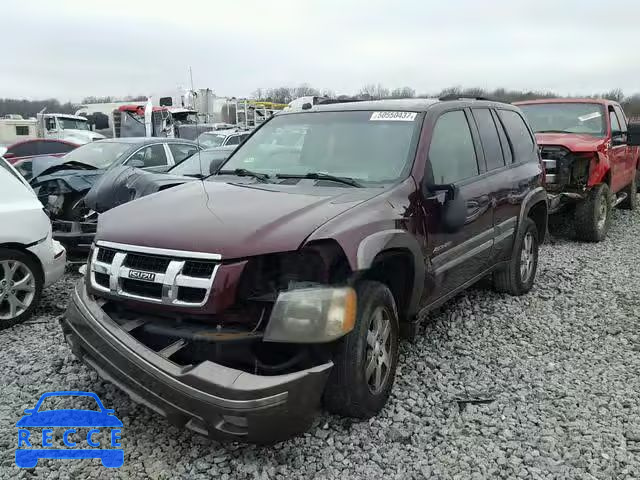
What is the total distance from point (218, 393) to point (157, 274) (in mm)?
725

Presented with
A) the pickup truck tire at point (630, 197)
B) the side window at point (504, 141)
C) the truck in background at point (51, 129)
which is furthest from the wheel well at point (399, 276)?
the truck in background at point (51, 129)

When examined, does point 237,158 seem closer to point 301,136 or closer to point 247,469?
point 301,136

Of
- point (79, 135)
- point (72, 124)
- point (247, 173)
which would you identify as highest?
point (72, 124)

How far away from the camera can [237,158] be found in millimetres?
4402

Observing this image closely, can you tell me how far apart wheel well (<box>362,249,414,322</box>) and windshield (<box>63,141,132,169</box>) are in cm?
611

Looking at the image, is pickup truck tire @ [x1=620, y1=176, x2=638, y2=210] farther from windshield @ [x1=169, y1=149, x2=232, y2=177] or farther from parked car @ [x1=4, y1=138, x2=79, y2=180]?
parked car @ [x1=4, y1=138, x2=79, y2=180]

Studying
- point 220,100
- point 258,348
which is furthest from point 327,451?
point 220,100

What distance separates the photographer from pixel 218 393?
7.88ft

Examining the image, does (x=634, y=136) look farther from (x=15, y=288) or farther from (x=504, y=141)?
(x=15, y=288)

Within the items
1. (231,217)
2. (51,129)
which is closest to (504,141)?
(231,217)

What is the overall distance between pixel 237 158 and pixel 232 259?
6.22 feet

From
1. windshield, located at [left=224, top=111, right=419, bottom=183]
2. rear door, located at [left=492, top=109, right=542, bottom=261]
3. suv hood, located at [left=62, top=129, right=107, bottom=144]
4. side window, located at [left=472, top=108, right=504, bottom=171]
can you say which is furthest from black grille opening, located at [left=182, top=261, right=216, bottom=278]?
suv hood, located at [left=62, top=129, right=107, bottom=144]

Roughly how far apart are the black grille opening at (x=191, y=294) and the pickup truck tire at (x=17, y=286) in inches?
A: 102

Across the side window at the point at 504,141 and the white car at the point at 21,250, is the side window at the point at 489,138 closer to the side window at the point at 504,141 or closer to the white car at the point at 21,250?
the side window at the point at 504,141
